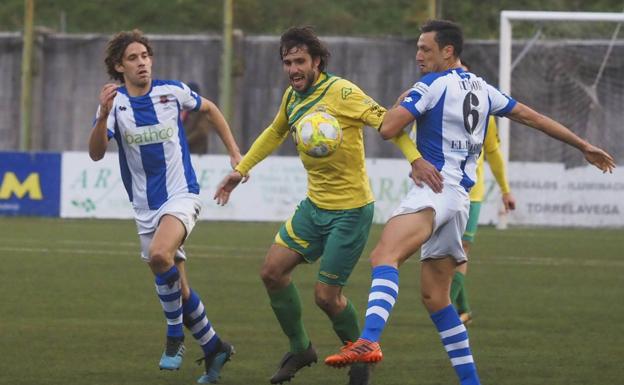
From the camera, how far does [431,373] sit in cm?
843

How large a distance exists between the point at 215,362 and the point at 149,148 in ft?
4.37

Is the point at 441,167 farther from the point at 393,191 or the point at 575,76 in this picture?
the point at 575,76

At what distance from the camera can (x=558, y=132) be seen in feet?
24.6

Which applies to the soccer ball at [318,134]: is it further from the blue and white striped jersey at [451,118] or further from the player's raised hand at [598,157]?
the player's raised hand at [598,157]

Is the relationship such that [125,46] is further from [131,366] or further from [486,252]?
[486,252]

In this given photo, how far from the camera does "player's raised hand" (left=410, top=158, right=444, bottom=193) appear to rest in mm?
7234

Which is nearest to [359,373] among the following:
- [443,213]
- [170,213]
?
[443,213]

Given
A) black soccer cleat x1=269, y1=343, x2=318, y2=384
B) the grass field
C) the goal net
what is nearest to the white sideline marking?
the grass field

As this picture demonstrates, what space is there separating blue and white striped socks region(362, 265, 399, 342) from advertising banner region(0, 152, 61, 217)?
1555cm

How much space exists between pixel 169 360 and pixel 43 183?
14.4m

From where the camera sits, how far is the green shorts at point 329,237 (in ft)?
26.0

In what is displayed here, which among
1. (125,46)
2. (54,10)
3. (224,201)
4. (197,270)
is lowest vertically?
(197,270)

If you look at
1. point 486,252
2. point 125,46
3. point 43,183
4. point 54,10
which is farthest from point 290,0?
point 125,46

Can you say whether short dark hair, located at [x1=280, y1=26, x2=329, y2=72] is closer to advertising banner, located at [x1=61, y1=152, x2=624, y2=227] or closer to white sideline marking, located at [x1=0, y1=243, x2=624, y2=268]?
white sideline marking, located at [x1=0, y1=243, x2=624, y2=268]
